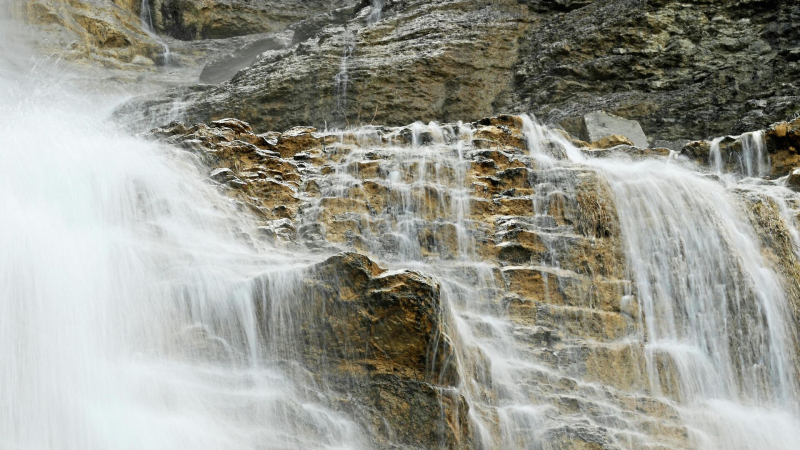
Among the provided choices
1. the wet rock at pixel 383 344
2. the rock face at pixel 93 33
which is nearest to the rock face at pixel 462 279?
the wet rock at pixel 383 344

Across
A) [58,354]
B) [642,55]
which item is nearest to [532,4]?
[642,55]

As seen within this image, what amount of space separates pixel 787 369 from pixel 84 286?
22.7ft

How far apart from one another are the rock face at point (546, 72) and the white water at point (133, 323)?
582 cm

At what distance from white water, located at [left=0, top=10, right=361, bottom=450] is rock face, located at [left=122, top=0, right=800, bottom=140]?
5.82 m

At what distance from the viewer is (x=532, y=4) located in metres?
16.9

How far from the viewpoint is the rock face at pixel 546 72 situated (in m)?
14.0

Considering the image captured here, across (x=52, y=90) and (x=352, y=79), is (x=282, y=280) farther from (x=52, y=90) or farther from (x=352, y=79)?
(x=52, y=90)

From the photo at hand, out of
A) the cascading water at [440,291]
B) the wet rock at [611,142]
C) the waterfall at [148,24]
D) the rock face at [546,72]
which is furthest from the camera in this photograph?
the waterfall at [148,24]

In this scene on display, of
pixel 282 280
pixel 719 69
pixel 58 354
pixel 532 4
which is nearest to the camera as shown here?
pixel 58 354

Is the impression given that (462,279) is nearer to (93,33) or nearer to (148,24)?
(93,33)

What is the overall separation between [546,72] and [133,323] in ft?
34.2

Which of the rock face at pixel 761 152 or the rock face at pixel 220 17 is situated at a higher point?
the rock face at pixel 220 17

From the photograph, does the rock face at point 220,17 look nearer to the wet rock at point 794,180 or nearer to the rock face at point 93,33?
the rock face at point 93,33

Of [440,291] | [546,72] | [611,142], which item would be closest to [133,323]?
[440,291]
